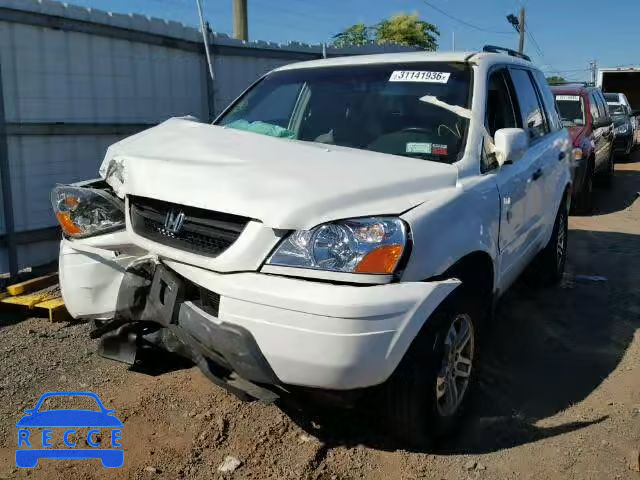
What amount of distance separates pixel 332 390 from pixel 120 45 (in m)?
5.29

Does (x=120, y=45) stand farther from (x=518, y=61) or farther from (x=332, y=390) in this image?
(x=332, y=390)

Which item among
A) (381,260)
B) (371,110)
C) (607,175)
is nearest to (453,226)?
(381,260)

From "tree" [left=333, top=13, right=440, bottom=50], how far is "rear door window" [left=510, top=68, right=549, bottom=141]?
24.7 metres

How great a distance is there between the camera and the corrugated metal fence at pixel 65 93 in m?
5.48

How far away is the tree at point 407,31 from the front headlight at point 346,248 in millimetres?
27407

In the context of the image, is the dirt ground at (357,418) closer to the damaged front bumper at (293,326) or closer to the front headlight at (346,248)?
the damaged front bumper at (293,326)

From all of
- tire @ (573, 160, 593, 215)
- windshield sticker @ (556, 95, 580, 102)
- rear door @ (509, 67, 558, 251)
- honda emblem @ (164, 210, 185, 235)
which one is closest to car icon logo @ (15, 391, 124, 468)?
→ honda emblem @ (164, 210, 185, 235)

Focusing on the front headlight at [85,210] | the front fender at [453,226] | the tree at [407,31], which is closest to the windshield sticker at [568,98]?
the front fender at [453,226]

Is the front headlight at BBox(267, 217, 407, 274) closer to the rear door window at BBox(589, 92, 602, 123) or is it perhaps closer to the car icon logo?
the car icon logo

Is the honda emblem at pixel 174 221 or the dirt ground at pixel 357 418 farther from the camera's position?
the dirt ground at pixel 357 418

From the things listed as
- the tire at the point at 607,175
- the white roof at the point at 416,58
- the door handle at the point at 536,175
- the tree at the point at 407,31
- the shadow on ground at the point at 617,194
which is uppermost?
the tree at the point at 407,31

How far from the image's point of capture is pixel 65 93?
19.6 feet

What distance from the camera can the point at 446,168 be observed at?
3.04 m

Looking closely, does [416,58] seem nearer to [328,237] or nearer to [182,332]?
[328,237]
